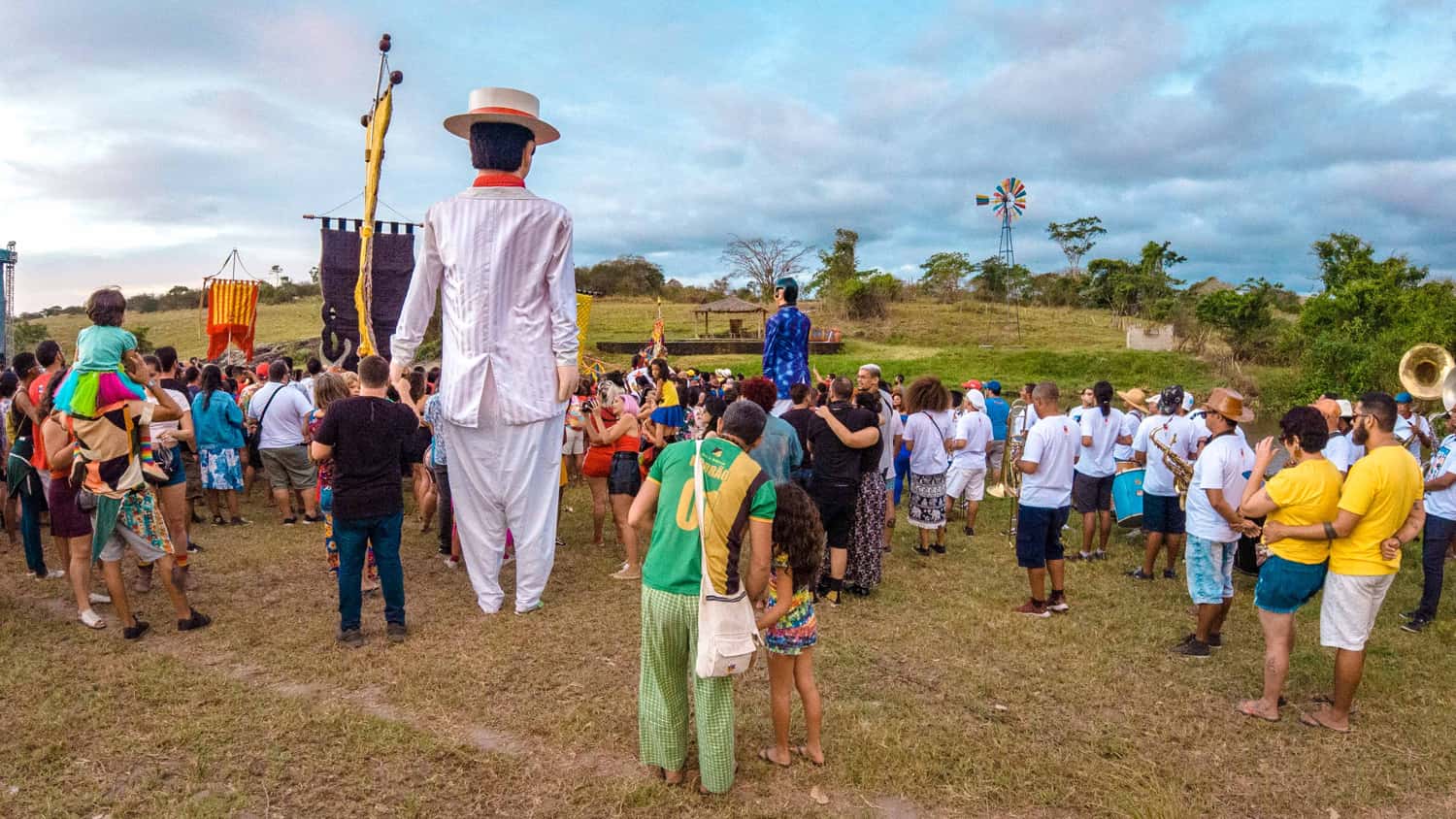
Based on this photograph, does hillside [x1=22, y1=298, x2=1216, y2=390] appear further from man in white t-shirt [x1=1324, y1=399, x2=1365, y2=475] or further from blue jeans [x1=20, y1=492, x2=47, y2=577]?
blue jeans [x1=20, y1=492, x2=47, y2=577]

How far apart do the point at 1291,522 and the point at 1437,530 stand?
9.60ft

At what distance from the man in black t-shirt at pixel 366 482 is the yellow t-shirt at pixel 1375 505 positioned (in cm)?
521

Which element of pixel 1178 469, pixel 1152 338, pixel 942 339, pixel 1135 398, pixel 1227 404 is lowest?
pixel 1178 469

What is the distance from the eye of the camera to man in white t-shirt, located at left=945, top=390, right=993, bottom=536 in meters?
8.93

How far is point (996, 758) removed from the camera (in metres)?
3.95

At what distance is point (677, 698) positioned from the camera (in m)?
3.50

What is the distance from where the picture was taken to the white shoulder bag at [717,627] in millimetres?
3184

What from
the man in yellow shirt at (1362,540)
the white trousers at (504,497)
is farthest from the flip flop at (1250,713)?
the white trousers at (504,497)

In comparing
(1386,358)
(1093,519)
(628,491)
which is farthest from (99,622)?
(1386,358)

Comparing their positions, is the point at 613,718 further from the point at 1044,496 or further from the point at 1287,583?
the point at 1287,583

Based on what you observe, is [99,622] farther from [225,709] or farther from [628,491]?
[628,491]

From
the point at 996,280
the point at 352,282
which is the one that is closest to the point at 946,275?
the point at 996,280

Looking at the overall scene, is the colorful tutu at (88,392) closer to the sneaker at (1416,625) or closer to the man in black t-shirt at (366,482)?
the man in black t-shirt at (366,482)

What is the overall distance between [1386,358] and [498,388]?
24210 millimetres
